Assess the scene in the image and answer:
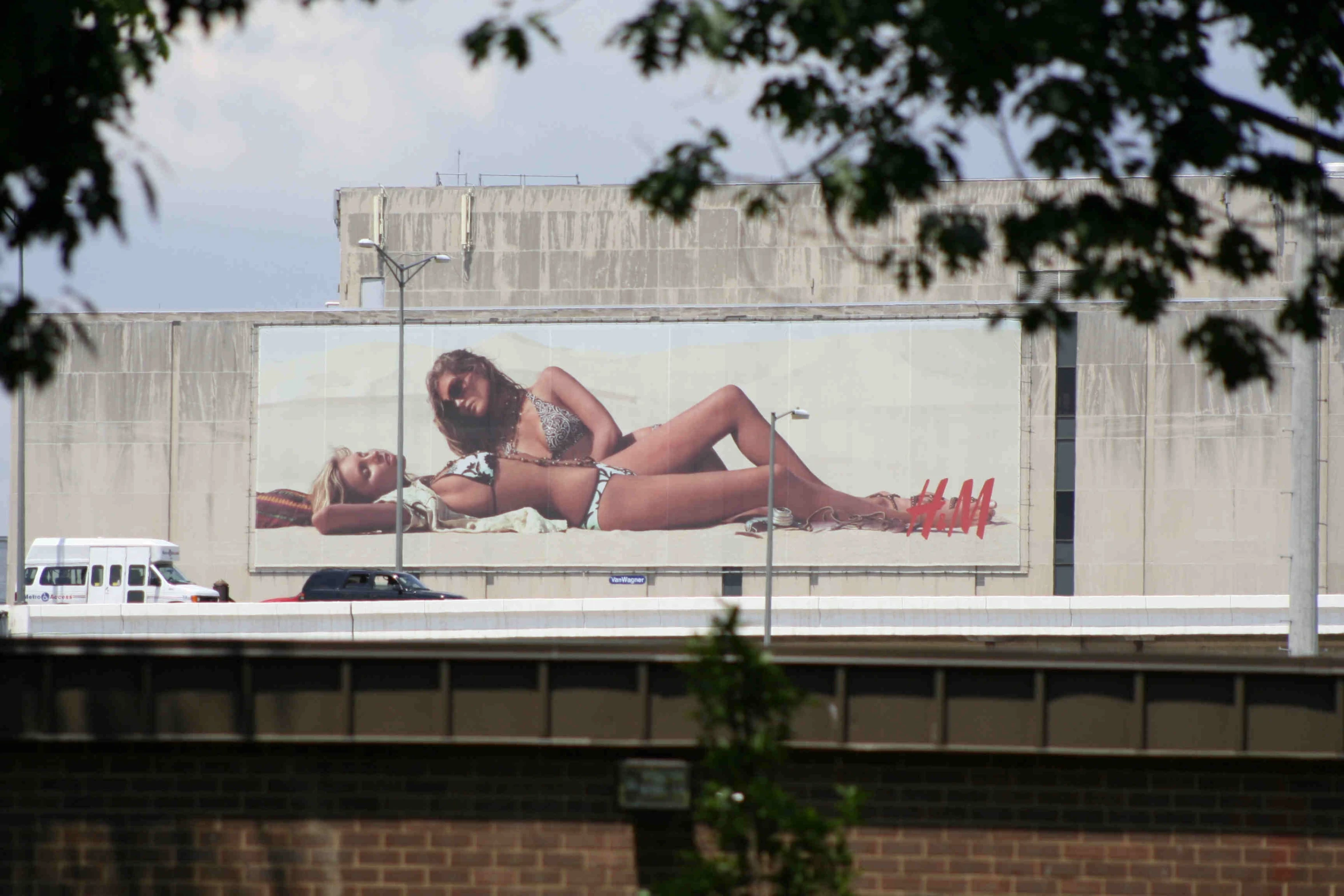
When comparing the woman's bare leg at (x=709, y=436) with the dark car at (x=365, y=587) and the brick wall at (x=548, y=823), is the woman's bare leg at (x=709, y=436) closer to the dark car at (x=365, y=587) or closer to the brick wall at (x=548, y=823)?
the dark car at (x=365, y=587)

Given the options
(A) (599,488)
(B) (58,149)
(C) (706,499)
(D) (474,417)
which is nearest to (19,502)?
(D) (474,417)

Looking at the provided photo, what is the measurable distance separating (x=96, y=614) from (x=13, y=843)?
21558 millimetres

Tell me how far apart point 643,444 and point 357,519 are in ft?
37.0

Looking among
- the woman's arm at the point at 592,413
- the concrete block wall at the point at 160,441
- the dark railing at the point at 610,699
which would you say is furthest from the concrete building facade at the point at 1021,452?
the dark railing at the point at 610,699

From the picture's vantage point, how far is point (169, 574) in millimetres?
41219

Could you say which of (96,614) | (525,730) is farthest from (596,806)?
(96,614)

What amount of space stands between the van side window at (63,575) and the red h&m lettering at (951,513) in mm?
28250

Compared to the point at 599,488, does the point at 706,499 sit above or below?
below

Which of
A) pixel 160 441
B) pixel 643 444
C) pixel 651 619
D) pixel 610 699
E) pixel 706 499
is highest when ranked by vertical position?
pixel 643 444

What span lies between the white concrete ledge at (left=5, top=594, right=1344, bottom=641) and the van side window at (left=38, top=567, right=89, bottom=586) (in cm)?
836

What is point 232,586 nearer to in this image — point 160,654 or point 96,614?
point 96,614

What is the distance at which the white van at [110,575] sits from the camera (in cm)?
4047

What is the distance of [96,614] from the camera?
3259 cm

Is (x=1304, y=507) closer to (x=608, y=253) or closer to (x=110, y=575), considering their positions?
→ (x=110, y=575)
